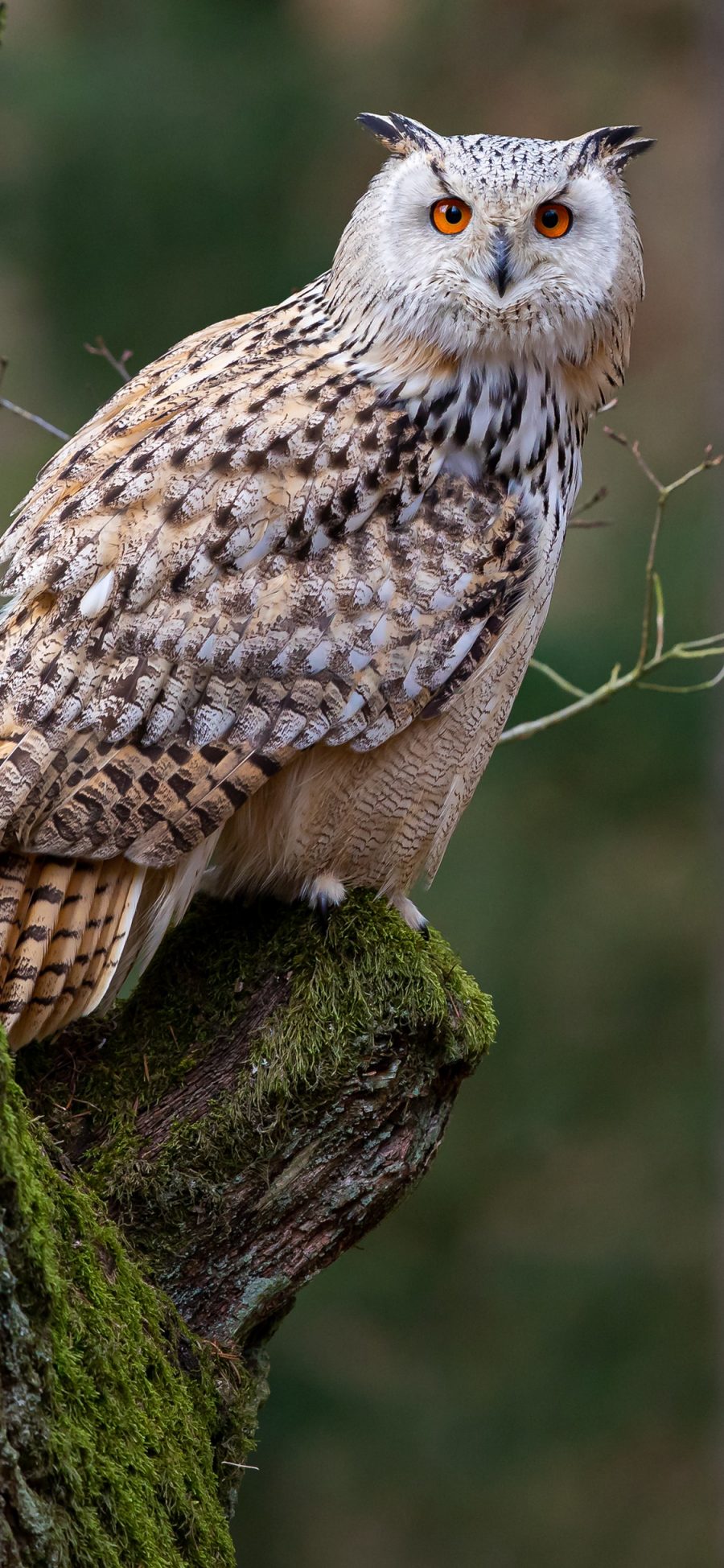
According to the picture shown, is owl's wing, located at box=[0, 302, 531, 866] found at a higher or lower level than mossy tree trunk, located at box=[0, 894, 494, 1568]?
higher

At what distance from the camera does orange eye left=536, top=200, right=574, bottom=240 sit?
2.95 meters

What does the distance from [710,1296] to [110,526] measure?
794 centimetres

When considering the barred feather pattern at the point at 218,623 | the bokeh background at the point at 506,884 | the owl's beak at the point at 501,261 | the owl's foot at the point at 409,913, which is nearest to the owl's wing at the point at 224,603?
the barred feather pattern at the point at 218,623

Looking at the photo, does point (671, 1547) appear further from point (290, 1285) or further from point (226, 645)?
point (226, 645)

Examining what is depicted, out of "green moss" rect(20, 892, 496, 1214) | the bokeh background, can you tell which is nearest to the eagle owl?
"green moss" rect(20, 892, 496, 1214)

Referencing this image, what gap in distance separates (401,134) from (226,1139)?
6.70 feet

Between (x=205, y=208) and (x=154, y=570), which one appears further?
(x=205, y=208)

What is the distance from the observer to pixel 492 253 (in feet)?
9.30

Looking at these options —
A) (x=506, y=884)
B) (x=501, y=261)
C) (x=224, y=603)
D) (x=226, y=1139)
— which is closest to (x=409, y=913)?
(x=226, y=1139)

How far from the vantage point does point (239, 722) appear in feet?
8.85

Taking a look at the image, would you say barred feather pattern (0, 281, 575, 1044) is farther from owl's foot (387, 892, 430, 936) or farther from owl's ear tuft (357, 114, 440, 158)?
owl's ear tuft (357, 114, 440, 158)

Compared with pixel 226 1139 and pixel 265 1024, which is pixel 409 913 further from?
pixel 226 1139

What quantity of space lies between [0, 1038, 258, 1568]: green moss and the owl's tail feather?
0.25m

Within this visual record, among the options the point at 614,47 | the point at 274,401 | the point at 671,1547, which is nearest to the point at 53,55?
the point at 614,47
